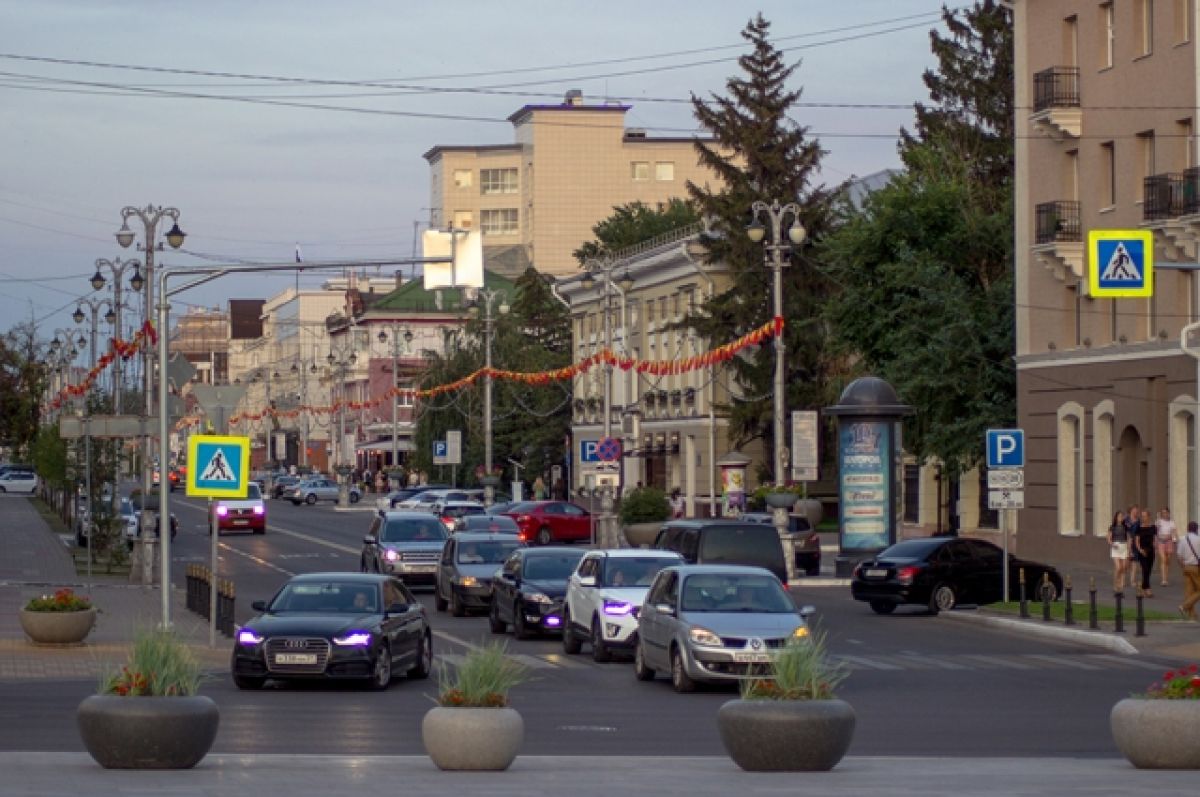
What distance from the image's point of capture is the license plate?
23.5m

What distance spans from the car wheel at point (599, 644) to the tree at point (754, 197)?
1930 inches

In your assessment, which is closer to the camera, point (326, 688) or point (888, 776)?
point (888, 776)

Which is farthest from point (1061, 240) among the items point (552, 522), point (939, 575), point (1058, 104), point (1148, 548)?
point (552, 522)

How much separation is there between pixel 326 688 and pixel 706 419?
195 ft

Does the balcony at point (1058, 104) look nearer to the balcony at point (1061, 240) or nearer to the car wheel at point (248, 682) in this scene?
the balcony at point (1061, 240)

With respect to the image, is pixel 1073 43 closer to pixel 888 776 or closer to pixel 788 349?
pixel 788 349

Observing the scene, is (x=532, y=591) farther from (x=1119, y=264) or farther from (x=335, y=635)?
(x=1119, y=264)

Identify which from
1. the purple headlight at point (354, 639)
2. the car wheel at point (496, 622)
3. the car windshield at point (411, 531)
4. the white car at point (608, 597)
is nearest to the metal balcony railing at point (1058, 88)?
the car windshield at point (411, 531)

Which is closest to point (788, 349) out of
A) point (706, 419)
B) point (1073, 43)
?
point (706, 419)

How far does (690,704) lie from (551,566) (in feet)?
34.7

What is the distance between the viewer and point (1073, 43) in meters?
52.7

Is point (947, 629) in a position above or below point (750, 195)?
below

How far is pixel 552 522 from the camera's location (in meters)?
66.4

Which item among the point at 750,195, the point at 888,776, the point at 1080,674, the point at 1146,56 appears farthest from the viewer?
the point at 750,195
